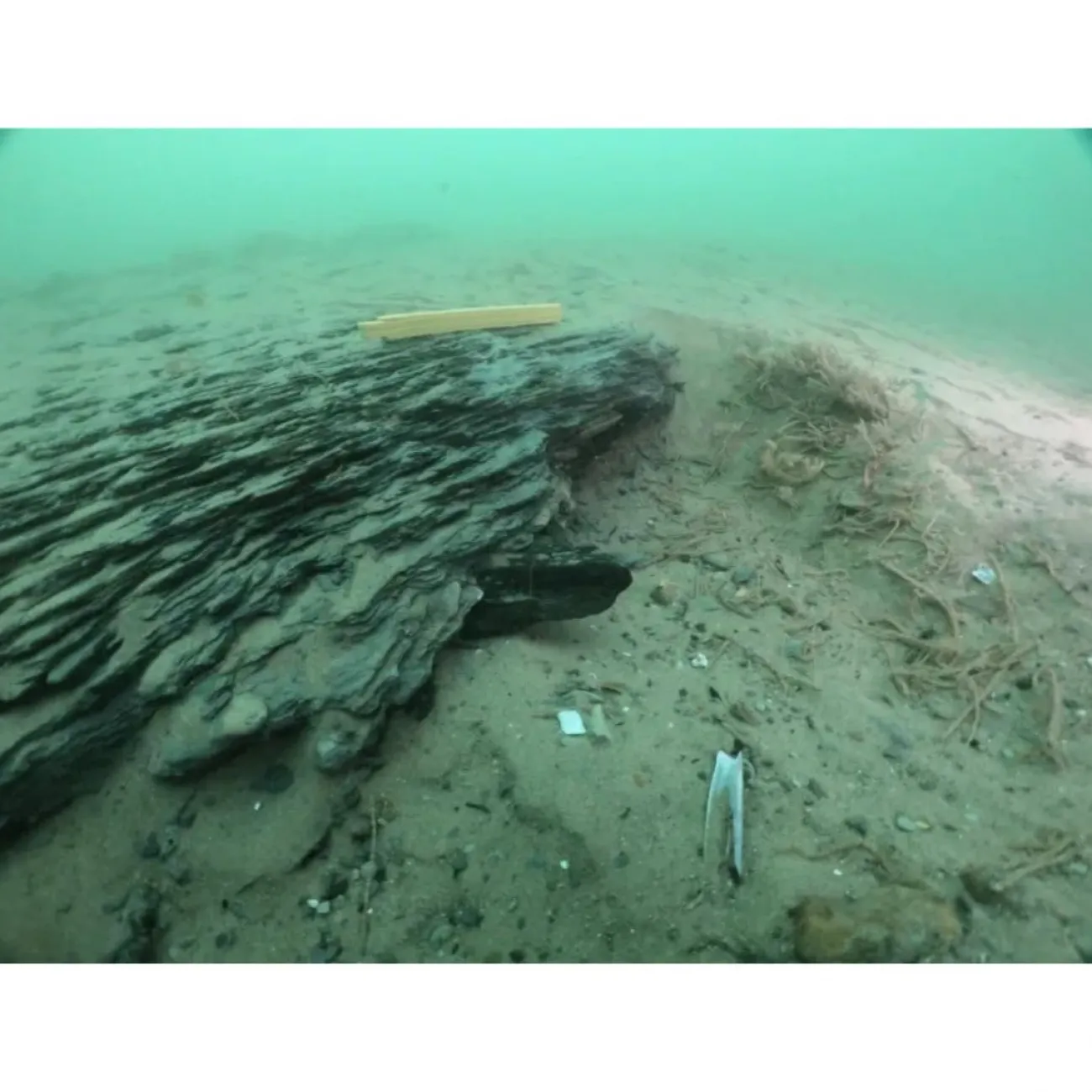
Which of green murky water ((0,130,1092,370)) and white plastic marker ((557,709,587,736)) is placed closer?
white plastic marker ((557,709,587,736))

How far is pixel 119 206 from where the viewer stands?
16.6 feet

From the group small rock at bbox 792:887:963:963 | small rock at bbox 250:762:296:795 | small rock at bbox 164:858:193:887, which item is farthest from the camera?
small rock at bbox 250:762:296:795

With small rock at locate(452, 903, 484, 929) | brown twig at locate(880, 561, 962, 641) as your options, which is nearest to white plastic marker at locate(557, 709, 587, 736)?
small rock at locate(452, 903, 484, 929)

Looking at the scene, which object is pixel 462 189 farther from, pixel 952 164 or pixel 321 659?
pixel 321 659

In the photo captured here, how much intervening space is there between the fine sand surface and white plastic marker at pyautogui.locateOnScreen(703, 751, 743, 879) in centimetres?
2

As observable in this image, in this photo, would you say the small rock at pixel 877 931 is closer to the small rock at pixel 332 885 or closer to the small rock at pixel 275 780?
the small rock at pixel 332 885

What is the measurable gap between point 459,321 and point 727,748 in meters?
1.98

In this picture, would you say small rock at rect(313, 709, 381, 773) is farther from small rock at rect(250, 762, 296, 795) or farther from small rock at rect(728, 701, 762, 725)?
small rock at rect(728, 701, 762, 725)

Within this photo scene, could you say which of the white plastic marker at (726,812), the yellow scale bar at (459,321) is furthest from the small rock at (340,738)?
the yellow scale bar at (459,321)

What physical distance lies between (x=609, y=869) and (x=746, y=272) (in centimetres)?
433

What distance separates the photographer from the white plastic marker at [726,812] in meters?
1.41

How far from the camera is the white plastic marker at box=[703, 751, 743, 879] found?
4.61 ft

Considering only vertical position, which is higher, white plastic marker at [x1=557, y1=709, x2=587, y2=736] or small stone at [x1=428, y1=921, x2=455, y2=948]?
white plastic marker at [x1=557, y1=709, x2=587, y2=736]

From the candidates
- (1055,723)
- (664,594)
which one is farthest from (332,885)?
(1055,723)
